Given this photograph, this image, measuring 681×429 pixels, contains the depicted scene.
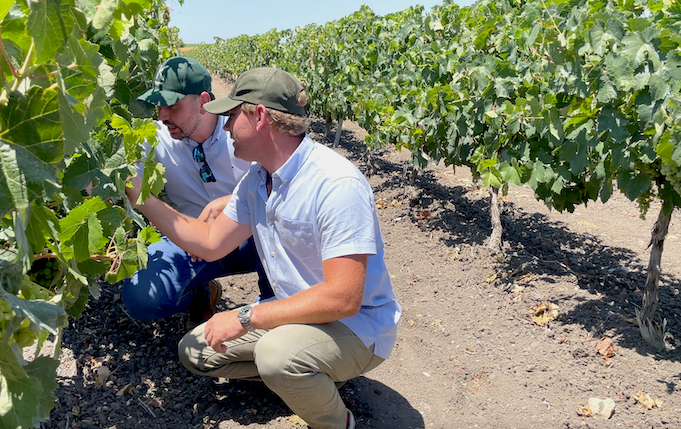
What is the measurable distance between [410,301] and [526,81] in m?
1.61

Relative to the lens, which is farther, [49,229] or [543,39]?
[543,39]

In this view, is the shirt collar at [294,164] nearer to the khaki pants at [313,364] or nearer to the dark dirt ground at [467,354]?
the khaki pants at [313,364]

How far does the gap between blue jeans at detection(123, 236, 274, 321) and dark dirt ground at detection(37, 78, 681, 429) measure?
27cm

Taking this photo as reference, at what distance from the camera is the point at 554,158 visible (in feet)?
10.6

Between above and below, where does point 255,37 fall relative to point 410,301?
above

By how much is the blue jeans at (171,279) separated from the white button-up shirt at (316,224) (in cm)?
53

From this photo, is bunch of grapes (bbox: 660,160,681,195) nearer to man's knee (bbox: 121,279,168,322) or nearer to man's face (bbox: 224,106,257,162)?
man's face (bbox: 224,106,257,162)

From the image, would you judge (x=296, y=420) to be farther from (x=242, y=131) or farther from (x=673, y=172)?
(x=673, y=172)

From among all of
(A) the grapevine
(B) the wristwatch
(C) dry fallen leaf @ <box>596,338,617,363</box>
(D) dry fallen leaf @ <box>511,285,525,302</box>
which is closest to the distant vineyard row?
(C) dry fallen leaf @ <box>596,338,617,363</box>

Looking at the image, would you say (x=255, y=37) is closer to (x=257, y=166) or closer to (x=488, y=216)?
(x=488, y=216)

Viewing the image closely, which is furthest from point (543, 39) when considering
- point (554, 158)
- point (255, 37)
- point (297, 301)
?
point (255, 37)

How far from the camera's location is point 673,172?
238 cm

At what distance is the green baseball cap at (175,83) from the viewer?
2529 millimetres

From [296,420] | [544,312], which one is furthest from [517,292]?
[296,420]
